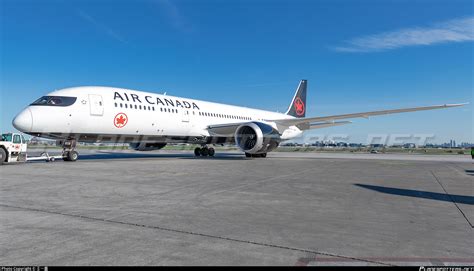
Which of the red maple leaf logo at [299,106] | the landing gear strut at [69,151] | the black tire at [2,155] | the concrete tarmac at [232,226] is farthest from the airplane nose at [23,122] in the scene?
the red maple leaf logo at [299,106]

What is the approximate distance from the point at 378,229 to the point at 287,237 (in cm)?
131

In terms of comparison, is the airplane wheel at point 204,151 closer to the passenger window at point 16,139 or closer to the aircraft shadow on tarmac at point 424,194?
the passenger window at point 16,139

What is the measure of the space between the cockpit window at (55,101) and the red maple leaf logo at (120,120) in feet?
6.78

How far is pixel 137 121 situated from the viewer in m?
17.4

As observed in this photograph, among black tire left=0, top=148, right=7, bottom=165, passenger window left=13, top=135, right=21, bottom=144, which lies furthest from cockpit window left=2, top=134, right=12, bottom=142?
black tire left=0, top=148, right=7, bottom=165

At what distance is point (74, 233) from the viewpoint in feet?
13.3

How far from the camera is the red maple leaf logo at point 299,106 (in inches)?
1278

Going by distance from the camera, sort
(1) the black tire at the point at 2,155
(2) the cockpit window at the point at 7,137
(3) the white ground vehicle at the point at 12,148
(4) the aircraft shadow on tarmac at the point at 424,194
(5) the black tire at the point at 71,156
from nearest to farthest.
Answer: (4) the aircraft shadow on tarmac at the point at 424,194
(1) the black tire at the point at 2,155
(3) the white ground vehicle at the point at 12,148
(2) the cockpit window at the point at 7,137
(5) the black tire at the point at 71,156

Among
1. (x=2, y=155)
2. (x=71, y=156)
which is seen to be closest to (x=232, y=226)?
(x=71, y=156)

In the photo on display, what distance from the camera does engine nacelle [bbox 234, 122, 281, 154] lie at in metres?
18.9

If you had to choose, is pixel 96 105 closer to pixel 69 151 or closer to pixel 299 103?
pixel 69 151

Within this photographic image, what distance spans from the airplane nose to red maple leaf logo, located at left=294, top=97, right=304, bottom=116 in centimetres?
2329

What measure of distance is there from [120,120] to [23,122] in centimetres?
413

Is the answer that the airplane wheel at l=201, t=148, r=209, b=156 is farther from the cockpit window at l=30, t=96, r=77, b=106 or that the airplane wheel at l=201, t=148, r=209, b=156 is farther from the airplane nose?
the airplane nose
